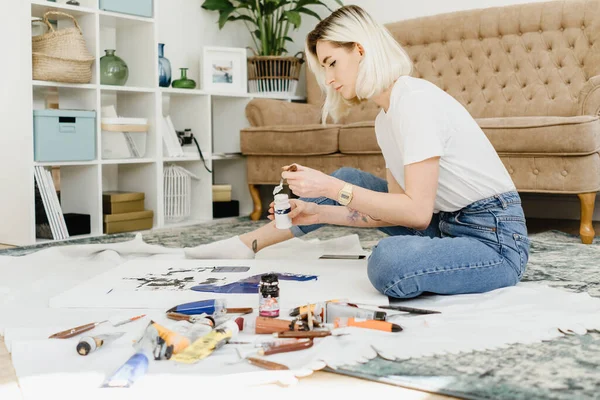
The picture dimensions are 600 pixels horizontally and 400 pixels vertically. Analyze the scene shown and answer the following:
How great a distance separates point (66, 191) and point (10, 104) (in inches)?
19.8

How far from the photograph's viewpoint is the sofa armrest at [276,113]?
3.68 m

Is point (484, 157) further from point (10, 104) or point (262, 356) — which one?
point (10, 104)

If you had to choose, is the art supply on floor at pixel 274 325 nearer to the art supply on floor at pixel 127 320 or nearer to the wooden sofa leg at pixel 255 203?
the art supply on floor at pixel 127 320

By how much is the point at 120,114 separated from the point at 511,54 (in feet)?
6.42

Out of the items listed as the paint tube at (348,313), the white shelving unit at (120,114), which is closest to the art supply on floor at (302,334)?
the paint tube at (348,313)

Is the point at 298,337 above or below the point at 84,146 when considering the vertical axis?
below

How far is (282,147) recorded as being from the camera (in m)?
3.53

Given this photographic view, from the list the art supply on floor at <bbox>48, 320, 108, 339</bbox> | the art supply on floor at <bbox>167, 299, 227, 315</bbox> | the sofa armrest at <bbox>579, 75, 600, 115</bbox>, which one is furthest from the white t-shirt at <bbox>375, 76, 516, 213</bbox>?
the sofa armrest at <bbox>579, 75, 600, 115</bbox>

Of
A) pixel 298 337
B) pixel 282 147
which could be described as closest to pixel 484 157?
pixel 298 337

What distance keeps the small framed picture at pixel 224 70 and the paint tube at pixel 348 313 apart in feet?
8.30

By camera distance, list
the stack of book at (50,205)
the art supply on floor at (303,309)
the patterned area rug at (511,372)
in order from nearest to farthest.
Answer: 1. the patterned area rug at (511,372)
2. the art supply on floor at (303,309)
3. the stack of book at (50,205)

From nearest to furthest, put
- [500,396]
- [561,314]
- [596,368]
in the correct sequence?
1. [500,396]
2. [596,368]
3. [561,314]

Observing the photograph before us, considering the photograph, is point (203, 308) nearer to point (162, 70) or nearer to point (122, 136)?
point (122, 136)

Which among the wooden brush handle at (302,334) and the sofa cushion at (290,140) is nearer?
the wooden brush handle at (302,334)
